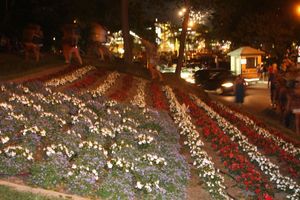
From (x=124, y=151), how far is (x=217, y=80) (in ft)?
80.0

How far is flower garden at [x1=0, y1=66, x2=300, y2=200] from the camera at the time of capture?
6961 mm

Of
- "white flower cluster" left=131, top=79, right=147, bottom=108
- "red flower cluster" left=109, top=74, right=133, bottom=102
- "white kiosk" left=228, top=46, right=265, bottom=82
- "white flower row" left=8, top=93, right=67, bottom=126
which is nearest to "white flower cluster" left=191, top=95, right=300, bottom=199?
"white flower cluster" left=131, top=79, right=147, bottom=108

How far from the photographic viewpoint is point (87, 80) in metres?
18.1

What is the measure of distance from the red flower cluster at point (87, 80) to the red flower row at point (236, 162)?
4.69 m

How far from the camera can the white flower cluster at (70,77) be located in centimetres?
1590

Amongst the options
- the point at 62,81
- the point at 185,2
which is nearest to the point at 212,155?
the point at 62,81

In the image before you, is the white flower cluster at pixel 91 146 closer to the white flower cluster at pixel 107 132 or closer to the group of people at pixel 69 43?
the white flower cluster at pixel 107 132

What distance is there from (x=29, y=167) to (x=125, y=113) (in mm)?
4917

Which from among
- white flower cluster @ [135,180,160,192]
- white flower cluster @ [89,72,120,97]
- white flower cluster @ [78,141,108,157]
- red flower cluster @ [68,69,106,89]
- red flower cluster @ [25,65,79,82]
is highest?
red flower cluster @ [25,65,79,82]

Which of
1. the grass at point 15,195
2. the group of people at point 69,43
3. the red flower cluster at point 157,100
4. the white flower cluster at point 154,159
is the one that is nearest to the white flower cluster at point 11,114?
the white flower cluster at point 154,159

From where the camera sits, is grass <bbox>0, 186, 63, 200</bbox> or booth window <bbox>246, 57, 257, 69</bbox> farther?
booth window <bbox>246, 57, 257, 69</bbox>

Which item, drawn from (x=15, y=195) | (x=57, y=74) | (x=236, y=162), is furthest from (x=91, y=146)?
(x=57, y=74)

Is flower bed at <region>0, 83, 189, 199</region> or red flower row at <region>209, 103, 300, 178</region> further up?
flower bed at <region>0, 83, 189, 199</region>

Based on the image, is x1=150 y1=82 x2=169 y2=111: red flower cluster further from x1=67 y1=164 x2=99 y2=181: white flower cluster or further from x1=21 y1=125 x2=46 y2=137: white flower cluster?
x1=67 y1=164 x2=99 y2=181: white flower cluster
